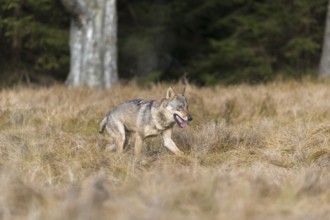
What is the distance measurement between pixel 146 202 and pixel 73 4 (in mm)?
12693

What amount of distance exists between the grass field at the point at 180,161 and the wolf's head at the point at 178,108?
0.47m

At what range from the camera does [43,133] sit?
9266 mm

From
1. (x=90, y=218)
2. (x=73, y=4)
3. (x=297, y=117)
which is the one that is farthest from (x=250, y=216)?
→ (x=73, y=4)

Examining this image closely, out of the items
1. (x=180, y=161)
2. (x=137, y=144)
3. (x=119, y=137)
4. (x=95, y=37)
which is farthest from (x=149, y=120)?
(x=95, y=37)

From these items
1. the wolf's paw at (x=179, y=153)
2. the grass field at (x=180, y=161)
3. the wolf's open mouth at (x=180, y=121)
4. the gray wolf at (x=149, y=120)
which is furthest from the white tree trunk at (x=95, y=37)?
the wolf's paw at (x=179, y=153)

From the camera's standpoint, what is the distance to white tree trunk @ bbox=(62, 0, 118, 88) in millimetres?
16938

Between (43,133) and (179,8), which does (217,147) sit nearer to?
(43,133)

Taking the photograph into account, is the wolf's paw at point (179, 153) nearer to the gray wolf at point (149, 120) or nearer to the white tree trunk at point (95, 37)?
the gray wolf at point (149, 120)

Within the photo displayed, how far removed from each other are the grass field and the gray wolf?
0.73 ft

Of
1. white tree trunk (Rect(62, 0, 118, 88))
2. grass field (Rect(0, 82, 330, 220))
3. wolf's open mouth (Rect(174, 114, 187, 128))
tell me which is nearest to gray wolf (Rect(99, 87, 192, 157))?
wolf's open mouth (Rect(174, 114, 187, 128))

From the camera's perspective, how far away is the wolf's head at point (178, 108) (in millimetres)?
8055

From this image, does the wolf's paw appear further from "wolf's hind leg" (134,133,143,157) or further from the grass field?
"wolf's hind leg" (134,133,143,157)

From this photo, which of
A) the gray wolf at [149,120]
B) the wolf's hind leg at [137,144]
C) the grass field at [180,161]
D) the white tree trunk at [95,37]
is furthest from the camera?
the white tree trunk at [95,37]

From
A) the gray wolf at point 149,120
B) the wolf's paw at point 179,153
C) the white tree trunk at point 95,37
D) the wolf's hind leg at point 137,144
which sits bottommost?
the wolf's paw at point 179,153
